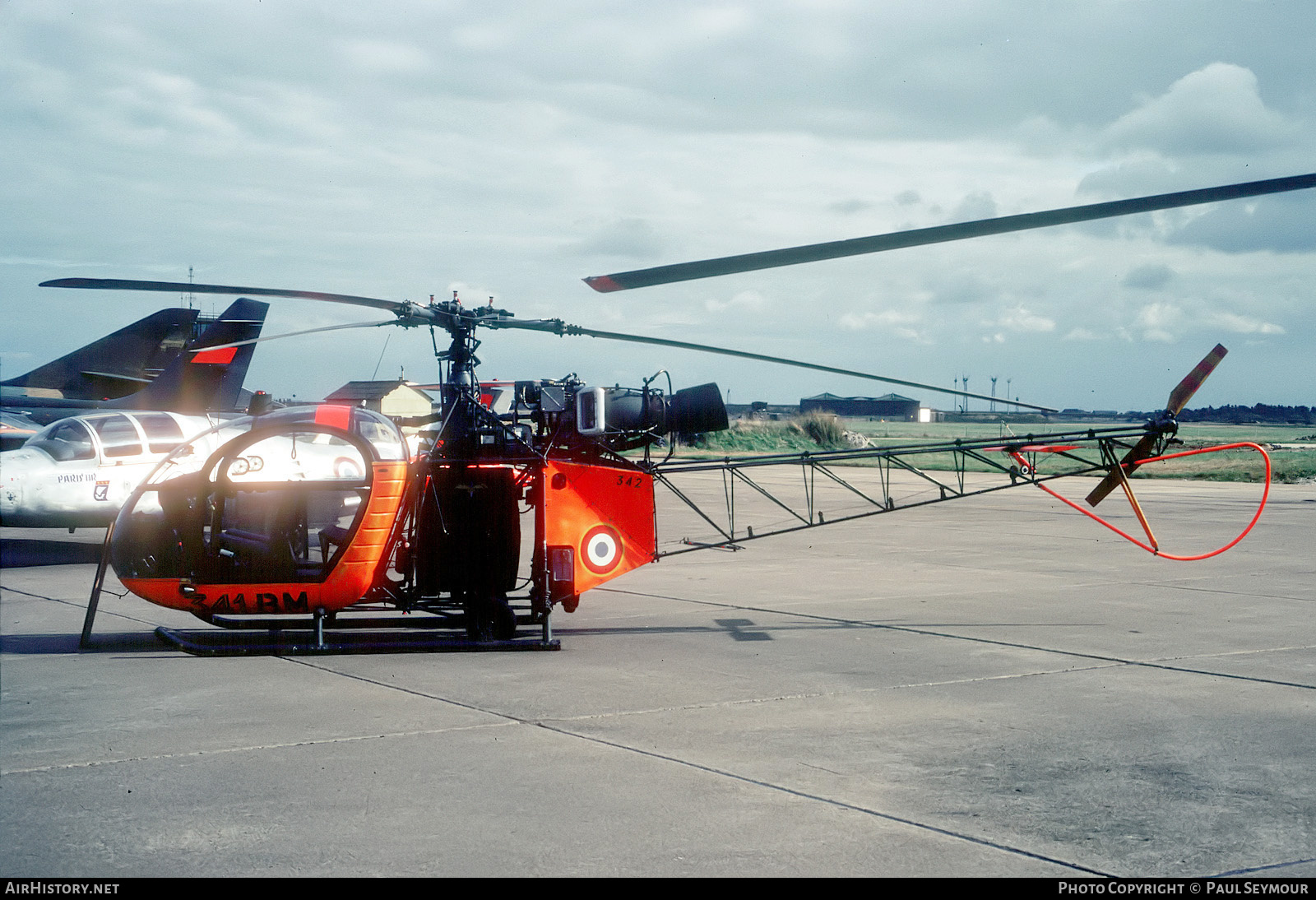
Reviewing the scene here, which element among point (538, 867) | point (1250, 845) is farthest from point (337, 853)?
point (1250, 845)

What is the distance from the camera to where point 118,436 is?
15.2 metres

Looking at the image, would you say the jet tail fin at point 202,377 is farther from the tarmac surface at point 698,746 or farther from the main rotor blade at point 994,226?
the main rotor blade at point 994,226

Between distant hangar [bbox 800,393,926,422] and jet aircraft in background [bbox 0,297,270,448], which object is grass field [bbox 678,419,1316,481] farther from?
distant hangar [bbox 800,393,926,422]

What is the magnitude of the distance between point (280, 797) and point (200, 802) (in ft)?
1.14

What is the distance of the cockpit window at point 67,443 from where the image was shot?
14.9m

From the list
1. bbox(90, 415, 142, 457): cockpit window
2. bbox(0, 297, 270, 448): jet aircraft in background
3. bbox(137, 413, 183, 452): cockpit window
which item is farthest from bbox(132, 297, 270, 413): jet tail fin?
bbox(90, 415, 142, 457): cockpit window

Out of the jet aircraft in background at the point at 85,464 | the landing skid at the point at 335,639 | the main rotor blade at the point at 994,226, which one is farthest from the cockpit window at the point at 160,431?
the main rotor blade at the point at 994,226

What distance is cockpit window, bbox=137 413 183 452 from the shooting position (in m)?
15.5

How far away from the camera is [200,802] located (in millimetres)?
5000

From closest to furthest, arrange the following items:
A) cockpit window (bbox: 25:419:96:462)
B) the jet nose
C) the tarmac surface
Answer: the tarmac surface → the jet nose → cockpit window (bbox: 25:419:96:462)

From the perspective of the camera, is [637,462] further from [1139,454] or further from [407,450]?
[1139,454]

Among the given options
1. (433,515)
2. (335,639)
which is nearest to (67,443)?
(335,639)

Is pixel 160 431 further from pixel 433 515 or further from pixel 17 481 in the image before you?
pixel 433 515

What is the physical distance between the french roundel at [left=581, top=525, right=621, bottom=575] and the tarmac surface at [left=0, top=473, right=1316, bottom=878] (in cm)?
68
